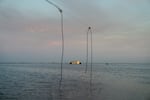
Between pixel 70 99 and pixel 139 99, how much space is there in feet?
17.9

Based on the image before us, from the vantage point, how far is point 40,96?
57.4 feet

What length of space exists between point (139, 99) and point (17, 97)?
9905mm

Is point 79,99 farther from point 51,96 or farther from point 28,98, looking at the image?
point 28,98

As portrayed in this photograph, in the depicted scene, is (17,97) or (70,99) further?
(17,97)

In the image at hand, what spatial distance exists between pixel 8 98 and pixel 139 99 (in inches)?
415

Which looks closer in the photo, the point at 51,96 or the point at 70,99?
the point at 70,99

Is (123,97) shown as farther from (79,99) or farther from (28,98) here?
(28,98)

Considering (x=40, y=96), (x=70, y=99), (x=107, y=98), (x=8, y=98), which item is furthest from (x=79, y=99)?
(x=8, y=98)

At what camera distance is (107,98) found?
16.7m

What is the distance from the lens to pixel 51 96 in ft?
57.0

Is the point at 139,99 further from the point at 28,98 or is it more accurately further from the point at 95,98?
the point at 28,98

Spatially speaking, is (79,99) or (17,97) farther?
(17,97)

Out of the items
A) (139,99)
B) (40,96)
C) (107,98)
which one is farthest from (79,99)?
(139,99)

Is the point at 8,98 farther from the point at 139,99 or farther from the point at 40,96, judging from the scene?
the point at 139,99
